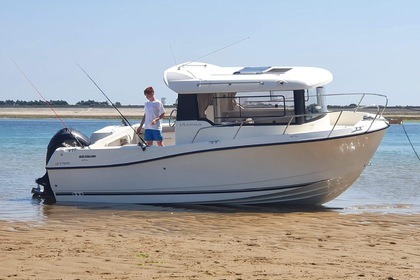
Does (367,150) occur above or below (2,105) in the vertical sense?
above

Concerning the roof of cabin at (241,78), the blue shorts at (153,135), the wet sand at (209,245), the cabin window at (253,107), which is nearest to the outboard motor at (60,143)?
the wet sand at (209,245)

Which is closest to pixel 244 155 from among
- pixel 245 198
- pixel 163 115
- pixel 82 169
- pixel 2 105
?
pixel 245 198

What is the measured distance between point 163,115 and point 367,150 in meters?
3.49

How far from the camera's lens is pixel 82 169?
14.4 meters

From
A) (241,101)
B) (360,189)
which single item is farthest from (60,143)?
(360,189)

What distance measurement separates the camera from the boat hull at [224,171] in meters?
13.3

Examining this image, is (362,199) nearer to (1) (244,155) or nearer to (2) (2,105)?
(1) (244,155)

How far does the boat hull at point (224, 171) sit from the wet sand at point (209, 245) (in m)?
0.47

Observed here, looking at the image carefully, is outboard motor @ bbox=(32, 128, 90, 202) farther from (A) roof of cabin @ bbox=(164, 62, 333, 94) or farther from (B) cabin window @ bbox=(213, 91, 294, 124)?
(B) cabin window @ bbox=(213, 91, 294, 124)

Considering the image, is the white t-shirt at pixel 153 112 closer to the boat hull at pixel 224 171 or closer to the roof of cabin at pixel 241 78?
the roof of cabin at pixel 241 78

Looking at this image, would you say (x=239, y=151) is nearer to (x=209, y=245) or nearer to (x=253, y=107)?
(x=253, y=107)

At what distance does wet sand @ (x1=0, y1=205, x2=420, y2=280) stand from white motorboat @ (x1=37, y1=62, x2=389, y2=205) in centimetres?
52

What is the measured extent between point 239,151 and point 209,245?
346cm

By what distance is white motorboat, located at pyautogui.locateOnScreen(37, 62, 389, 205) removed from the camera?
1330 centimetres
